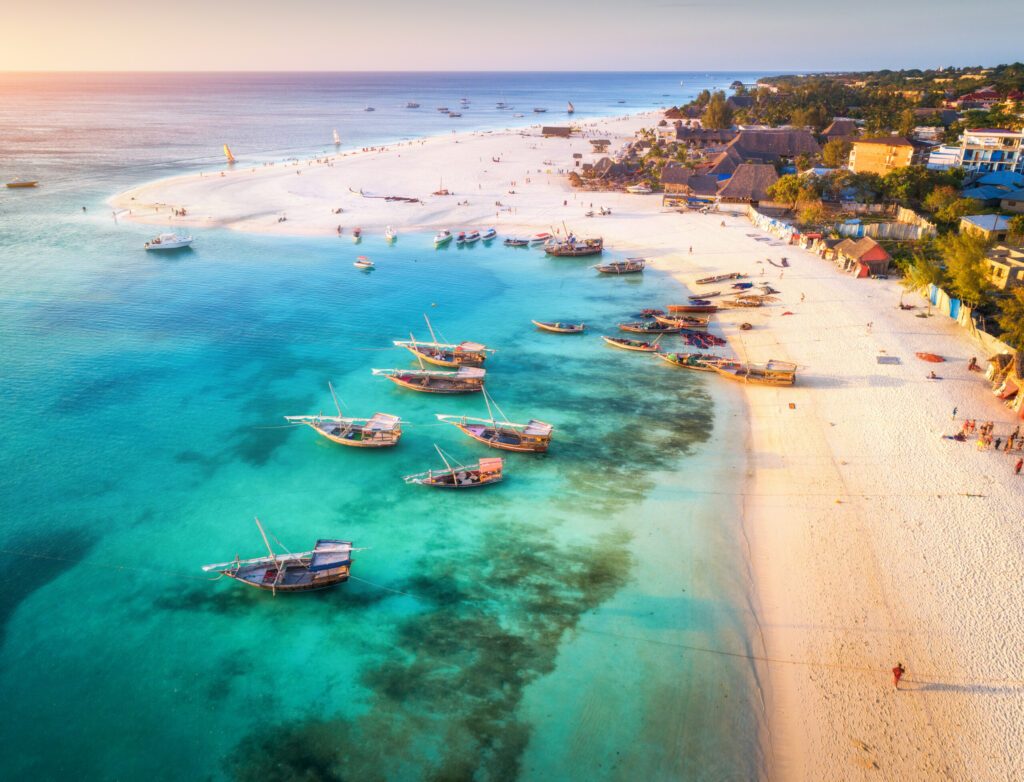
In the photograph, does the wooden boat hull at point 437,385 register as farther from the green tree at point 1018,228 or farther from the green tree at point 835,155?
the green tree at point 835,155

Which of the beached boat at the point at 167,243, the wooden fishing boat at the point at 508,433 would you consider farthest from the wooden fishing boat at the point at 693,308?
the beached boat at the point at 167,243

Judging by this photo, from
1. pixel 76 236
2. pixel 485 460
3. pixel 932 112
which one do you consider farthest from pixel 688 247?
pixel 932 112

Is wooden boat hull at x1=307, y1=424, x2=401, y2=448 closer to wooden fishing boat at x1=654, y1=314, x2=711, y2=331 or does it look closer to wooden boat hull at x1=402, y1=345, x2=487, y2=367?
wooden boat hull at x1=402, y1=345, x2=487, y2=367

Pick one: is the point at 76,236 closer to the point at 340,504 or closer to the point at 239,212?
the point at 239,212

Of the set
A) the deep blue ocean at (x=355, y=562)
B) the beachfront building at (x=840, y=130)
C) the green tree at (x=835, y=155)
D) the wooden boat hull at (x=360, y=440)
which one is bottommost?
the deep blue ocean at (x=355, y=562)

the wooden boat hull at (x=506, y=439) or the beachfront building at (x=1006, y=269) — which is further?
the beachfront building at (x=1006, y=269)

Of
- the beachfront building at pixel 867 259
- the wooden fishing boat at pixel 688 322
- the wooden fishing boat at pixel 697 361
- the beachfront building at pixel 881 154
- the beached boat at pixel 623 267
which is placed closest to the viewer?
the wooden fishing boat at pixel 697 361
